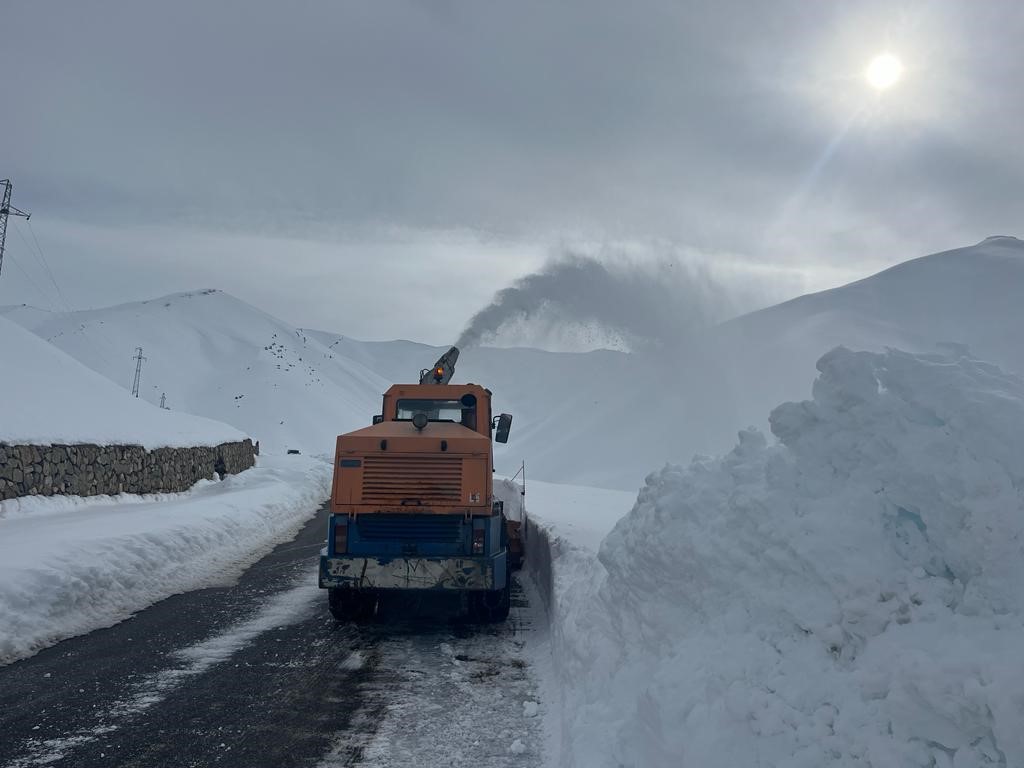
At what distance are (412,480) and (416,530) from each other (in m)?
0.61

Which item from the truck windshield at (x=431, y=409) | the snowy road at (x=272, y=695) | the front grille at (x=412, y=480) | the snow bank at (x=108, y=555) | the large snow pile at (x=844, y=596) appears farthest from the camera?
the truck windshield at (x=431, y=409)

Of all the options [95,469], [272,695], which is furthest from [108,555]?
[95,469]

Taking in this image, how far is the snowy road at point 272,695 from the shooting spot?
516 centimetres

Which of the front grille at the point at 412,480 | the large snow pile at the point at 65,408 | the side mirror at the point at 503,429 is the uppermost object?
the large snow pile at the point at 65,408

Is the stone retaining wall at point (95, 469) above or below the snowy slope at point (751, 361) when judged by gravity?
below

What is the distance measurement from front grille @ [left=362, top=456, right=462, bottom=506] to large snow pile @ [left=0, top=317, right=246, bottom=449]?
11468mm

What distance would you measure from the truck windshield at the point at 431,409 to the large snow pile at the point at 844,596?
5.58 meters

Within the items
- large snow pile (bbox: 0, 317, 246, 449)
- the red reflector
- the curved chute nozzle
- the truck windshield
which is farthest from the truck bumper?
large snow pile (bbox: 0, 317, 246, 449)

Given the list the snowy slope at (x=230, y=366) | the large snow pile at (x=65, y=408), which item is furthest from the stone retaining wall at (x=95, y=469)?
the snowy slope at (x=230, y=366)

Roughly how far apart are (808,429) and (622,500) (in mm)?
18986

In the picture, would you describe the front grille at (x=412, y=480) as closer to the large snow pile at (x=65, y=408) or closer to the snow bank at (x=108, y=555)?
the snow bank at (x=108, y=555)

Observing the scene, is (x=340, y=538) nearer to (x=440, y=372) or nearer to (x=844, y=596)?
Result: (x=440, y=372)

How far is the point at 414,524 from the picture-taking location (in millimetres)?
8883

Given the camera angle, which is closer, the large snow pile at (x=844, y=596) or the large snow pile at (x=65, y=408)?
the large snow pile at (x=844, y=596)
